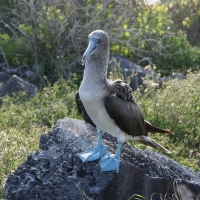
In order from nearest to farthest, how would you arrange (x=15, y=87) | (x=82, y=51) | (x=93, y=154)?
1. (x=93, y=154)
2. (x=15, y=87)
3. (x=82, y=51)

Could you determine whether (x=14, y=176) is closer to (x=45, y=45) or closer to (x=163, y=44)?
(x=45, y=45)

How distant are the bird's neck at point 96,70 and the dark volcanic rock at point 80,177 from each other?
0.55 m

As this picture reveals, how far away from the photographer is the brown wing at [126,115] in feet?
12.3

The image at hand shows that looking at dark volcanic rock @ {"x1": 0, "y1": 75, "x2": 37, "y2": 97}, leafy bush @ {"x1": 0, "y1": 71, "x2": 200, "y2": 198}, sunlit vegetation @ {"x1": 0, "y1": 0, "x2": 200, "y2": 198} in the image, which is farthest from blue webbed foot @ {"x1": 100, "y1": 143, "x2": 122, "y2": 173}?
dark volcanic rock @ {"x1": 0, "y1": 75, "x2": 37, "y2": 97}

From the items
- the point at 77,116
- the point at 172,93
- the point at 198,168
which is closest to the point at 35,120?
the point at 77,116

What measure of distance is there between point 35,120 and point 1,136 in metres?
1.40

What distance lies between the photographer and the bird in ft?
12.2

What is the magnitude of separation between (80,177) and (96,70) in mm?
796

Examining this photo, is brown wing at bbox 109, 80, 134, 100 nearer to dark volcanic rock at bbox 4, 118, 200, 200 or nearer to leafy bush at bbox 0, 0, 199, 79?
dark volcanic rock at bbox 4, 118, 200, 200

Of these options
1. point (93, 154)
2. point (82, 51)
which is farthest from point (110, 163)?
point (82, 51)

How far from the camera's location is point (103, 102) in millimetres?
3752

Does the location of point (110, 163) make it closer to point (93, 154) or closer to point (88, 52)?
point (93, 154)

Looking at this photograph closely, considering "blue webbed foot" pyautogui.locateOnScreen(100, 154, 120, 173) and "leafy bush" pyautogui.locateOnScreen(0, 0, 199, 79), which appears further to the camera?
"leafy bush" pyautogui.locateOnScreen(0, 0, 199, 79)

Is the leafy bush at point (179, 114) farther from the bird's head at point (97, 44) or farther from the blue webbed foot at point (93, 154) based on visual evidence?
the bird's head at point (97, 44)
